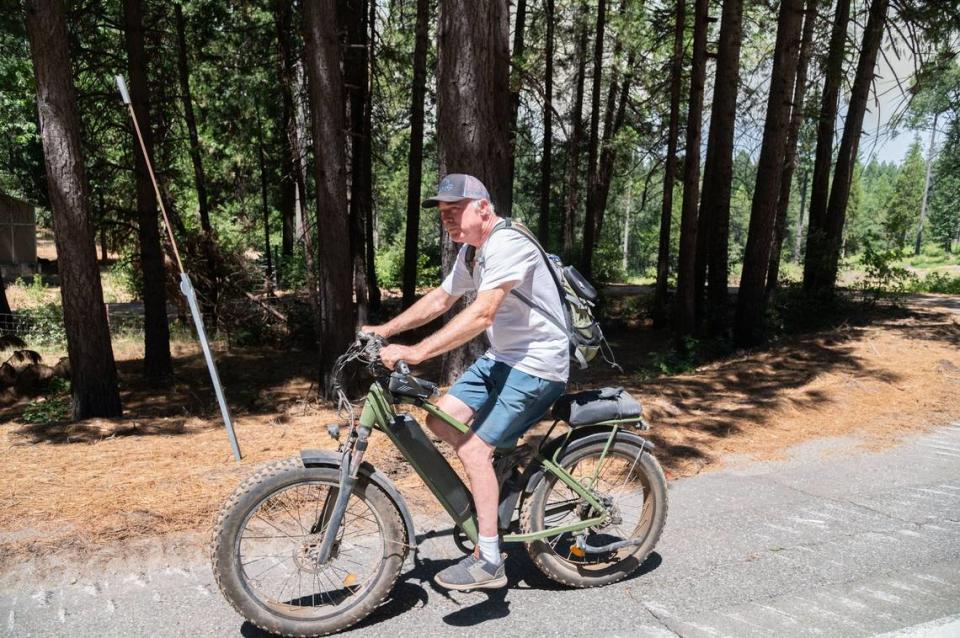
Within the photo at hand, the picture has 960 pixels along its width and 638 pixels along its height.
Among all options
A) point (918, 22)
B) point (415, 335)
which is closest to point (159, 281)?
point (415, 335)

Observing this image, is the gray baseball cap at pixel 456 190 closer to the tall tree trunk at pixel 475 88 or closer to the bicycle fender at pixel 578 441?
the bicycle fender at pixel 578 441

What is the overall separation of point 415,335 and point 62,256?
450 inches

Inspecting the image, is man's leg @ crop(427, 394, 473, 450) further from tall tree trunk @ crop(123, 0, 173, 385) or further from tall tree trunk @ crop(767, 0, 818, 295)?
tall tree trunk @ crop(767, 0, 818, 295)

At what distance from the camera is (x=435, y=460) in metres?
3.33

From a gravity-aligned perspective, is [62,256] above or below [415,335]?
above

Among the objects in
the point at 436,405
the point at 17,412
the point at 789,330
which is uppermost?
the point at 436,405

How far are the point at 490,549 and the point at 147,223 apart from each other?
11.0 meters

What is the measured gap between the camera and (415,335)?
62.4ft

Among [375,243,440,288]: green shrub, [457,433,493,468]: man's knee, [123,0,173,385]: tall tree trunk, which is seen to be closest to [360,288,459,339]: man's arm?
[457,433,493,468]: man's knee

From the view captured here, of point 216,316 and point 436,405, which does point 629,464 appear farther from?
point 216,316

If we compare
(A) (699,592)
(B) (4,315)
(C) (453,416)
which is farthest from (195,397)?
(A) (699,592)

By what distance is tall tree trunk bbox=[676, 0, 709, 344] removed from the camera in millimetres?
13914

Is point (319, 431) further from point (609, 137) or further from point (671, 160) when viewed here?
point (609, 137)

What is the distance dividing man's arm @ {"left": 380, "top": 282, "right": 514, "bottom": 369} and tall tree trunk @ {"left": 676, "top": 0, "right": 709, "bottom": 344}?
12.0m
